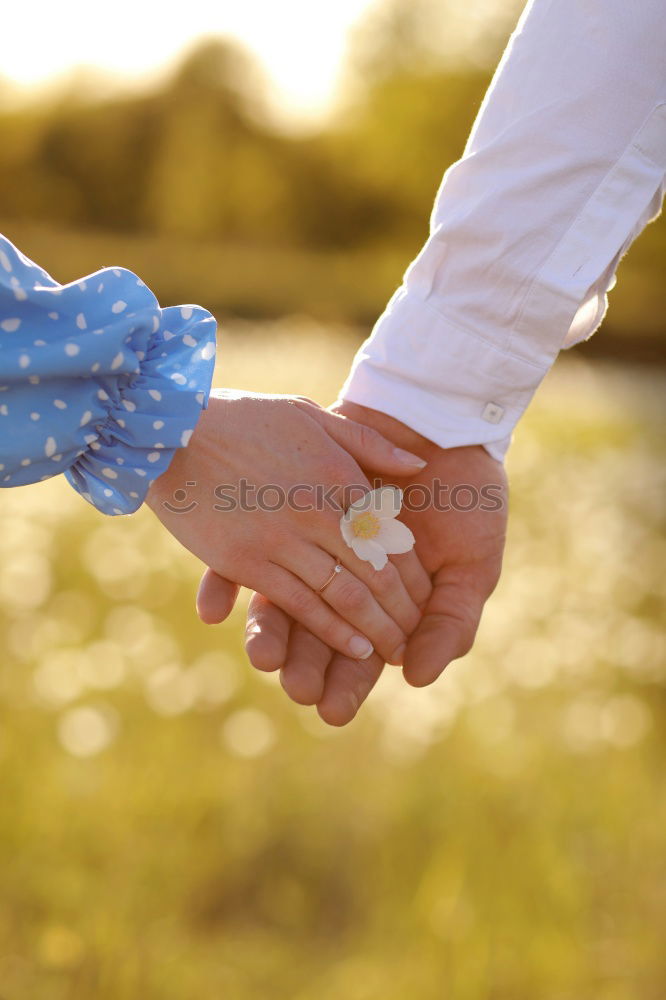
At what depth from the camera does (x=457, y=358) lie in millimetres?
1810

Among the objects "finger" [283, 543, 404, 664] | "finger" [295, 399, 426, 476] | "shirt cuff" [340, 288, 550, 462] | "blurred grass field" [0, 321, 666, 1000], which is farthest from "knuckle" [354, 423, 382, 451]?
"blurred grass field" [0, 321, 666, 1000]

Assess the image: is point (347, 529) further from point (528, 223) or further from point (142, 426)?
point (528, 223)

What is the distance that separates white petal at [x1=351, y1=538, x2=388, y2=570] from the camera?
1.67 metres

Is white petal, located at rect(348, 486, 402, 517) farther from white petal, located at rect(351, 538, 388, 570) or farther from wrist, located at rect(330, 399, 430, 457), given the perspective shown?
wrist, located at rect(330, 399, 430, 457)

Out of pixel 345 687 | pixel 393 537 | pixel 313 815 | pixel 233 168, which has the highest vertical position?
pixel 393 537

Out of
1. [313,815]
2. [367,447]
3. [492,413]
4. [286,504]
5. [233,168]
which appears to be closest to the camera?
[286,504]

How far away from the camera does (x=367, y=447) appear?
174cm

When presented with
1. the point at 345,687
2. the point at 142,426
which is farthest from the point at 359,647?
the point at 142,426

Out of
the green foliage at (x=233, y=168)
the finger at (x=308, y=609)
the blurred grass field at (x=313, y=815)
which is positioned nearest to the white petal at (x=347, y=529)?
the finger at (x=308, y=609)

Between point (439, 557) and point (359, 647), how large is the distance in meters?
0.30

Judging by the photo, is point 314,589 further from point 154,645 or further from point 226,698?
point 154,645

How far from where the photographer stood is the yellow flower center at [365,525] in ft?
5.44

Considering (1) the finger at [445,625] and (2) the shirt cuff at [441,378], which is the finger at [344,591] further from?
(2) the shirt cuff at [441,378]

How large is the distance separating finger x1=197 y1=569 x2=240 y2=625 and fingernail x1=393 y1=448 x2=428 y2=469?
1.26ft
